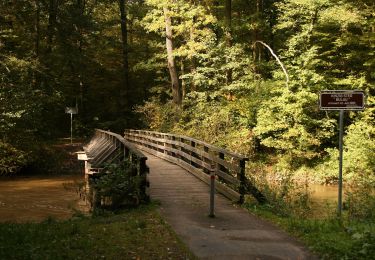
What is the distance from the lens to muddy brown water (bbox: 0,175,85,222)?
14.0 m

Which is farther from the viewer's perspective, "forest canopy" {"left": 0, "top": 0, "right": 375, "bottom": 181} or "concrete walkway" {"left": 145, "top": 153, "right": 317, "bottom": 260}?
"forest canopy" {"left": 0, "top": 0, "right": 375, "bottom": 181}

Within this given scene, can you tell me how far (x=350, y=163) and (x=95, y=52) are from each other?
979 inches

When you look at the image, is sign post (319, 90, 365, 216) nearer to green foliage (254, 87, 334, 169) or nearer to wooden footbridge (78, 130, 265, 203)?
wooden footbridge (78, 130, 265, 203)

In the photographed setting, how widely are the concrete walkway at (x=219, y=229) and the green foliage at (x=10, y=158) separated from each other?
12.9 metres

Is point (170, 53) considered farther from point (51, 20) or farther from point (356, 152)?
point (356, 152)

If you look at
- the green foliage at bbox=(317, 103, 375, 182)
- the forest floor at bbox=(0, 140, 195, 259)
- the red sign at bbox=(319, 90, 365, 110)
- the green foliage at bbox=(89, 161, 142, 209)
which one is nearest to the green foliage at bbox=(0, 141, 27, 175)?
the green foliage at bbox=(89, 161, 142, 209)

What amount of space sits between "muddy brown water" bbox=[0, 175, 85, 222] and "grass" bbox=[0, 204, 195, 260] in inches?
70.7

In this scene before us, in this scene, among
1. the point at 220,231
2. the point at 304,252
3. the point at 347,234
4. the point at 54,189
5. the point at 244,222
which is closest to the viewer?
the point at 304,252

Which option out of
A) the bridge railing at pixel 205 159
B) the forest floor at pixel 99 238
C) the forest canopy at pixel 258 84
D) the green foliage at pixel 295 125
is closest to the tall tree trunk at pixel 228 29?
the forest canopy at pixel 258 84

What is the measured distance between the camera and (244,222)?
930cm

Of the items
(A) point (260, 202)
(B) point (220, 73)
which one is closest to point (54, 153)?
(B) point (220, 73)

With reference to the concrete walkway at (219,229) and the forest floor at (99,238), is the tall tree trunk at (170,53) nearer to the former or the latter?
the concrete walkway at (219,229)

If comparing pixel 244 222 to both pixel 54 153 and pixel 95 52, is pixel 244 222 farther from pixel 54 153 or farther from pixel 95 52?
pixel 95 52

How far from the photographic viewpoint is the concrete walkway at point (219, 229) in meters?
7.21
